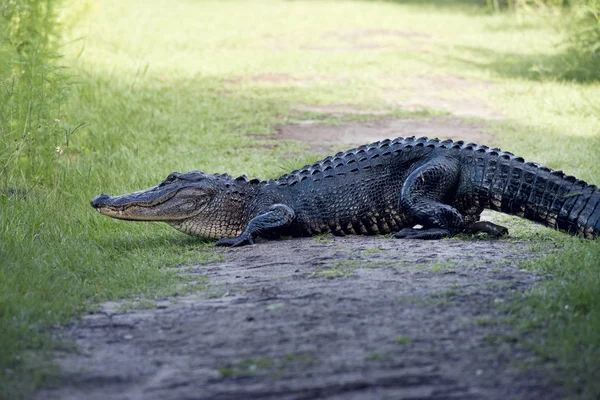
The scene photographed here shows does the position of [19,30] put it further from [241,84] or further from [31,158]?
[241,84]

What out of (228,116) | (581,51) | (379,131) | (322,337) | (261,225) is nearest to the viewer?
(322,337)

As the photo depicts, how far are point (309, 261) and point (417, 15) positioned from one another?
57.9ft

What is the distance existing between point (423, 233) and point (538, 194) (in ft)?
2.72

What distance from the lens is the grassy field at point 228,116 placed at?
14.8 feet

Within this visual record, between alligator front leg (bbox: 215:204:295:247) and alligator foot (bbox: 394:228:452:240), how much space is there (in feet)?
2.63

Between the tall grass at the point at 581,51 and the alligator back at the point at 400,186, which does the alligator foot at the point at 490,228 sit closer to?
the alligator back at the point at 400,186

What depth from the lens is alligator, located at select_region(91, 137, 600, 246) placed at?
6172 mm

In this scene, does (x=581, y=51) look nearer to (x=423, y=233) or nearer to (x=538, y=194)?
(x=538, y=194)

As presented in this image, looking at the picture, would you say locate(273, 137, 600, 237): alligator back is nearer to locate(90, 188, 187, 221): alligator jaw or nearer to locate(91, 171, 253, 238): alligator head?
locate(91, 171, 253, 238): alligator head

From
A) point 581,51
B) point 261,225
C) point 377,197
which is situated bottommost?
point 261,225

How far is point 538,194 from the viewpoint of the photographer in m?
6.14

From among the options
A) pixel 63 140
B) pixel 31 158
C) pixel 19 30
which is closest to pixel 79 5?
pixel 19 30

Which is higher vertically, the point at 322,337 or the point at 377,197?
the point at 377,197

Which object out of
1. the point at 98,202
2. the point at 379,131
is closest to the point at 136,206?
the point at 98,202
